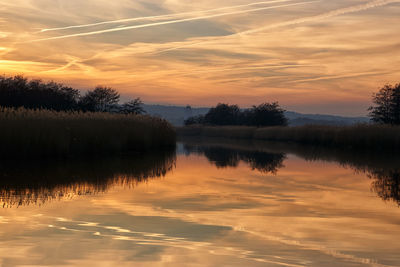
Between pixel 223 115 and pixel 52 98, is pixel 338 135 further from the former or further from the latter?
pixel 223 115

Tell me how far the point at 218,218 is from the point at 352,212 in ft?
7.73

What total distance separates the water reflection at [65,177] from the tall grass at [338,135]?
54.7 feet

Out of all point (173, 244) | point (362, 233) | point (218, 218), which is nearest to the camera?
point (173, 244)

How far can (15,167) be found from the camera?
14.3m

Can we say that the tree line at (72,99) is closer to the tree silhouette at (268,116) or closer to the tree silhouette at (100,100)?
the tree silhouette at (100,100)

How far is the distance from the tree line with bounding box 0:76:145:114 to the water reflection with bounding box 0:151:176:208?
1595cm

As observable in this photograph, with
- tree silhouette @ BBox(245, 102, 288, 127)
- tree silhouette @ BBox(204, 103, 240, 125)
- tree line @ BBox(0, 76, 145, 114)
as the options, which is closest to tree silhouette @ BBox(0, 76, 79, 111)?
tree line @ BBox(0, 76, 145, 114)

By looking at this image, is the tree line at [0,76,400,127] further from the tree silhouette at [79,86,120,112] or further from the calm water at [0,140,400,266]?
the calm water at [0,140,400,266]

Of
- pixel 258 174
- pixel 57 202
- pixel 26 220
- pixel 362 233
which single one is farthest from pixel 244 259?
pixel 258 174

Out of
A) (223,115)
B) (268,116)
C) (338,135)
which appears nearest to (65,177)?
(338,135)

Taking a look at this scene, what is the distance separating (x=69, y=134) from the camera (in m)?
18.6

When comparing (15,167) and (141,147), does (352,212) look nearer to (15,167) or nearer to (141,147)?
(15,167)

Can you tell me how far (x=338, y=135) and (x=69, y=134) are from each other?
20020 millimetres

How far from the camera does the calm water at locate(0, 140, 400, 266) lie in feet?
17.9
